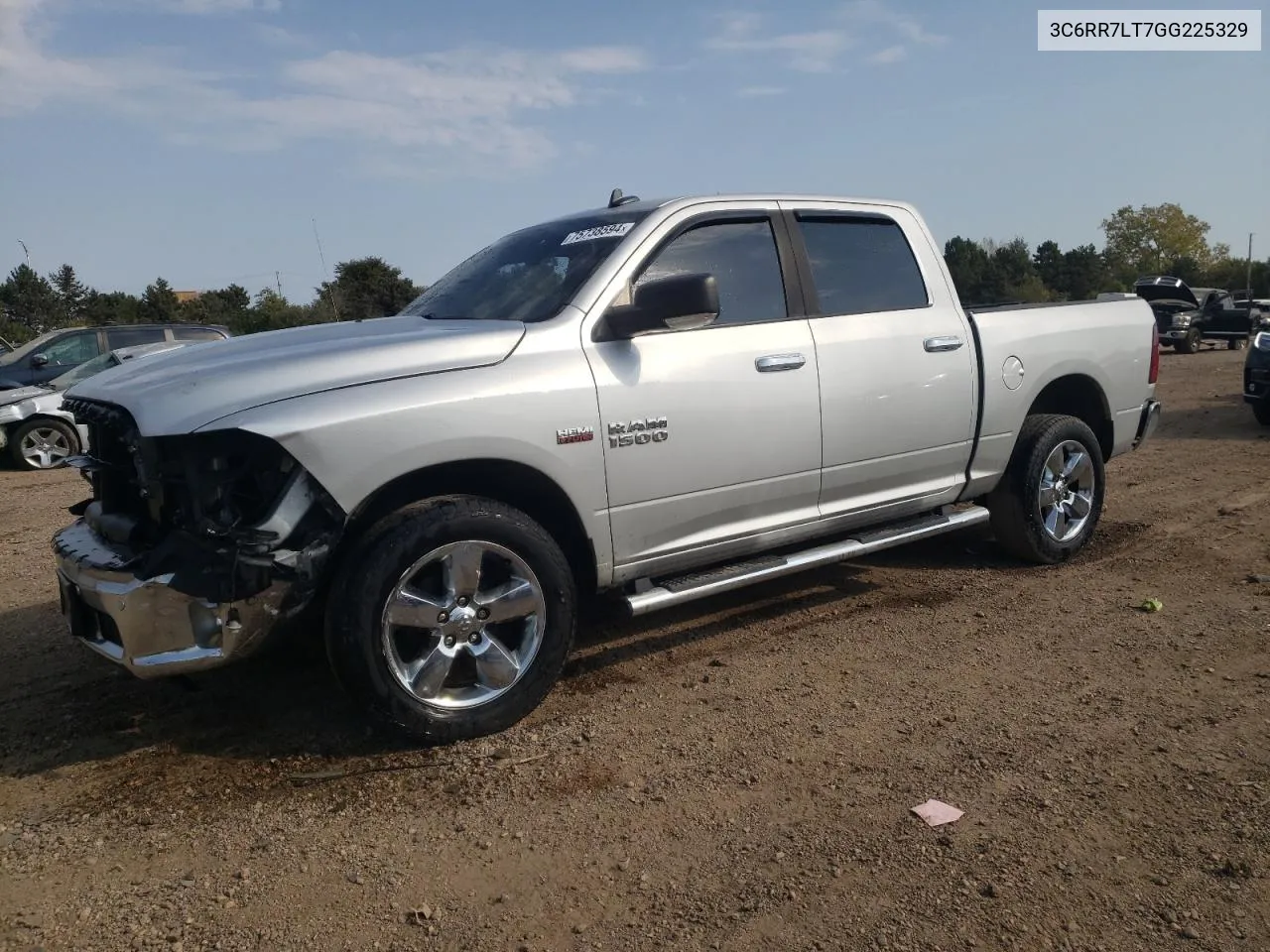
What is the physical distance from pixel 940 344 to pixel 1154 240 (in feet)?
266

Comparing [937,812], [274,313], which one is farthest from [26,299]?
[937,812]

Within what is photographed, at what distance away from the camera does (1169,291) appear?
24.5 m

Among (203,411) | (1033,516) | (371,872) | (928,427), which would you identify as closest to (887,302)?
(928,427)

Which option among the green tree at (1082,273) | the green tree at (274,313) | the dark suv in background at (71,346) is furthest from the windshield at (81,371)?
the green tree at (1082,273)

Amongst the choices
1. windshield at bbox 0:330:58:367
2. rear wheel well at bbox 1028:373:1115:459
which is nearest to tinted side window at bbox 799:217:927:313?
rear wheel well at bbox 1028:373:1115:459

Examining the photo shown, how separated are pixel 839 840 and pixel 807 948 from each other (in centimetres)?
48

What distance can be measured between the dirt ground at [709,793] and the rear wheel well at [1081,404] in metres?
1.26

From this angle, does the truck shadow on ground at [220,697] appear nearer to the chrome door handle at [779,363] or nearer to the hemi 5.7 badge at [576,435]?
the hemi 5.7 badge at [576,435]

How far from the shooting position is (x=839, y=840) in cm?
273

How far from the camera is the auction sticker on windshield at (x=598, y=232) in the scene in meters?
4.02

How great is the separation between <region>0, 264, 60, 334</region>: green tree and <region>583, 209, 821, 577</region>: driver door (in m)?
58.1

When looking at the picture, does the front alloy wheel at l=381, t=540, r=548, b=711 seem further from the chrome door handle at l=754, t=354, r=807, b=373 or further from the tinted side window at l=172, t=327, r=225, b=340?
the tinted side window at l=172, t=327, r=225, b=340

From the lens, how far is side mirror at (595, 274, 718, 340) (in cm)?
351

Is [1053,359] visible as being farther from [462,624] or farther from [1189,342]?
[1189,342]
